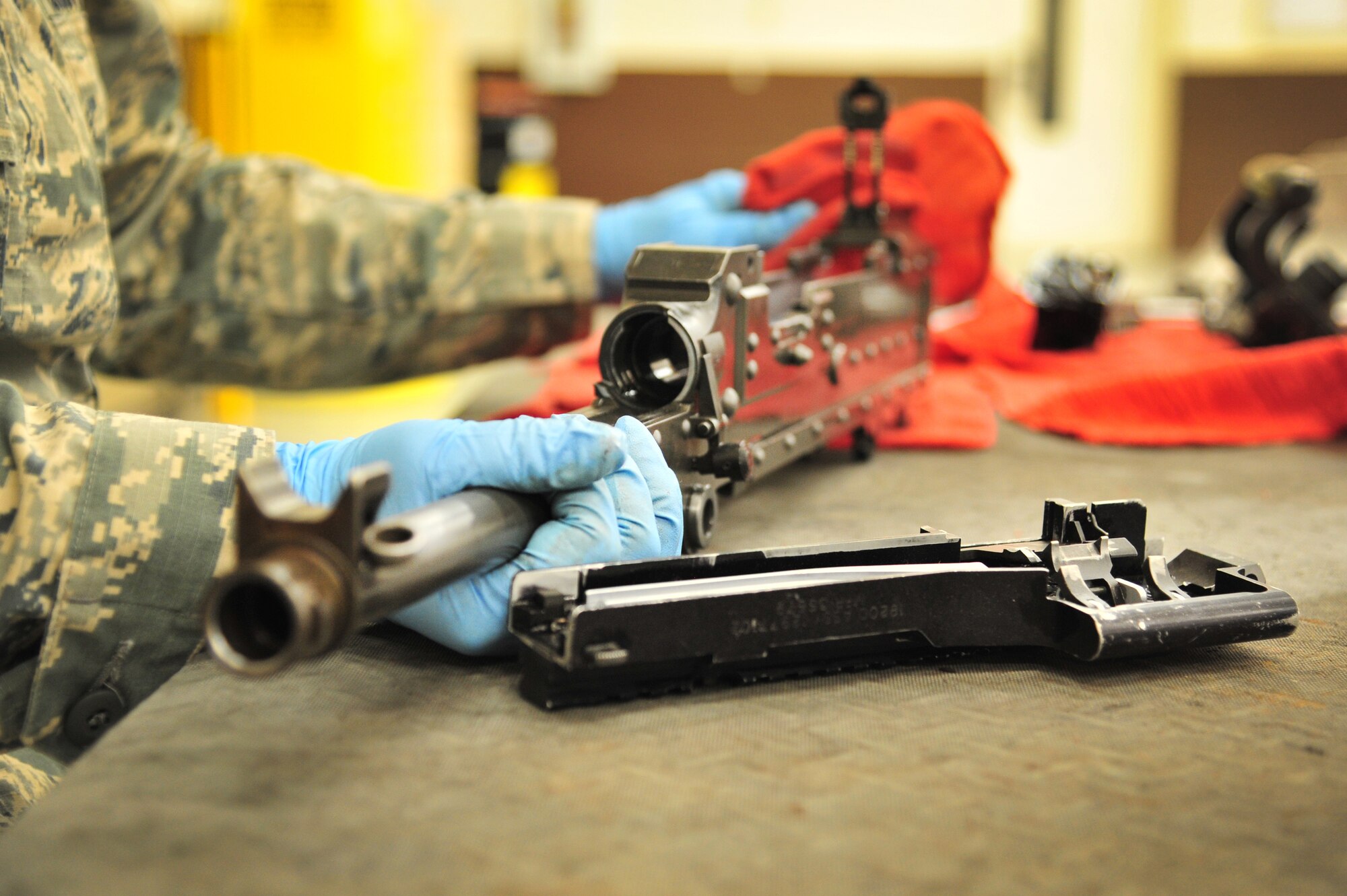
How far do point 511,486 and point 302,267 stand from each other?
920 millimetres

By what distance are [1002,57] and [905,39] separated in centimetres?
49

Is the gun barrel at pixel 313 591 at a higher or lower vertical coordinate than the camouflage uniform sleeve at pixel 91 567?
higher

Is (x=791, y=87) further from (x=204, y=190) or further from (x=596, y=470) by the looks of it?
(x=596, y=470)

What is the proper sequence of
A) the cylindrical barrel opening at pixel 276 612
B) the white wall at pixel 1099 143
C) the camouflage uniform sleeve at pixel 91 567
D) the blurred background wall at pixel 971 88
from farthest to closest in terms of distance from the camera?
1. the white wall at pixel 1099 143
2. the blurred background wall at pixel 971 88
3. the camouflage uniform sleeve at pixel 91 567
4. the cylindrical barrel opening at pixel 276 612

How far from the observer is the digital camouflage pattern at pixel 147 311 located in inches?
27.6

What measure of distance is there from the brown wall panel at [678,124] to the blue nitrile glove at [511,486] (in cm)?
434

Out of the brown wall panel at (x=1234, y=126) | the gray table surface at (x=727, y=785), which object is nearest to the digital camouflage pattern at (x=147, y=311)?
the gray table surface at (x=727, y=785)

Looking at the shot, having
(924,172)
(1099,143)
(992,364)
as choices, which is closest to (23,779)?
(924,172)

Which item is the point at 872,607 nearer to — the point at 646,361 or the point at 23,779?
the point at 646,361

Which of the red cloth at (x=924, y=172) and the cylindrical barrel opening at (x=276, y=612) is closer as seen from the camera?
the cylindrical barrel opening at (x=276, y=612)

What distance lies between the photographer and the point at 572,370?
1546mm

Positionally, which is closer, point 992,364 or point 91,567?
point 91,567

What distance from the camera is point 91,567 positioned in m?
0.70

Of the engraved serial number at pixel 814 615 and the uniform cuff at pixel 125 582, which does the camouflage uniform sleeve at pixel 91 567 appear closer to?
the uniform cuff at pixel 125 582
